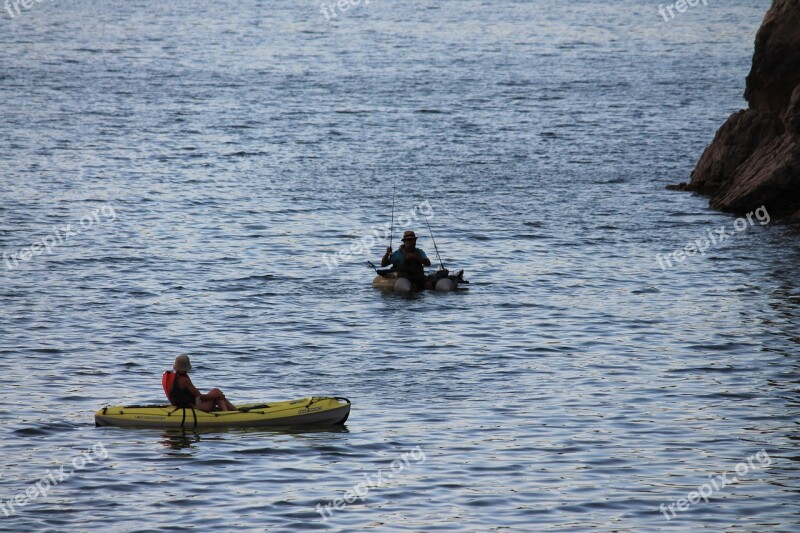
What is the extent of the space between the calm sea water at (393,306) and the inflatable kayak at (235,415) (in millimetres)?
288

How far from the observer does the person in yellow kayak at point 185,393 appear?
24000mm

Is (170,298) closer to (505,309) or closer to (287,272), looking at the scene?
(287,272)

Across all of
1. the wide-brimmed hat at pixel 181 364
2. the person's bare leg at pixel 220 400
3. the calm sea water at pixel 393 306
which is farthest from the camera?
the person's bare leg at pixel 220 400

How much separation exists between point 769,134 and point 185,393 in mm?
26765

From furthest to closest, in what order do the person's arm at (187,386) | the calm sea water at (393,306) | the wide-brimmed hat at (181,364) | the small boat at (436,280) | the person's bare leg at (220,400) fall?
the small boat at (436,280) → the person's bare leg at (220,400) → the person's arm at (187,386) → the wide-brimmed hat at (181,364) → the calm sea water at (393,306)

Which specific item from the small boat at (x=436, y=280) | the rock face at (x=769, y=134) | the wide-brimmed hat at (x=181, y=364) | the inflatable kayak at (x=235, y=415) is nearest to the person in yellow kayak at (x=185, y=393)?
the wide-brimmed hat at (x=181, y=364)

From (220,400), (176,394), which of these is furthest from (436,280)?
(176,394)

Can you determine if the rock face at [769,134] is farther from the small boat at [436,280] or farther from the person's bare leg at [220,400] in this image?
the person's bare leg at [220,400]

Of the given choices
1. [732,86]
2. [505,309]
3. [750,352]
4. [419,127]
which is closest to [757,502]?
[750,352]

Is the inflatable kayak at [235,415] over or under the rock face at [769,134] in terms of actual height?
under

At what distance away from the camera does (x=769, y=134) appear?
4397cm

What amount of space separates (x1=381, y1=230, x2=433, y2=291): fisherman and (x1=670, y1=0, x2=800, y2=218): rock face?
12.9m

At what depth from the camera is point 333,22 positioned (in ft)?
370

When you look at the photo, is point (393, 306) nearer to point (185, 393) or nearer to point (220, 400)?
point (220, 400)
